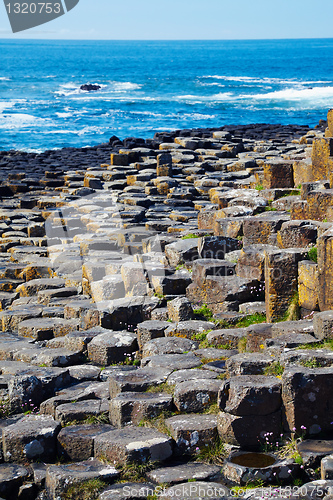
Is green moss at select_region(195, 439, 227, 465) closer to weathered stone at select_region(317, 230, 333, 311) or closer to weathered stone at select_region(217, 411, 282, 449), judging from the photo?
weathered stone at select_region(217, 411, 282, 449)

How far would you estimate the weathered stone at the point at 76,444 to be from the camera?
18.6 feet

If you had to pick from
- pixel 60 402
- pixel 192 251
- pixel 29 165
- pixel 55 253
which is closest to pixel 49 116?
pixel 29 165

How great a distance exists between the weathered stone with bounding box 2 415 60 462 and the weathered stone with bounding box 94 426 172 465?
0.45 meters

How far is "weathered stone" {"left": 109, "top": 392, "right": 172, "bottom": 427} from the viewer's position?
5891 millimetres

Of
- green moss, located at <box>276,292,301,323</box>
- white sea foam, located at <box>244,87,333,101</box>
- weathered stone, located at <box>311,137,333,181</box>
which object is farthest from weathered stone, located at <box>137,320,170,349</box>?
white sea foam, located at <box>244,87,333,101</box>

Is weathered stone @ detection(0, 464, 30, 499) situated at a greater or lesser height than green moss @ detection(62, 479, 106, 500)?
lesser

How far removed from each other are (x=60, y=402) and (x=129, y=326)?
2482mm

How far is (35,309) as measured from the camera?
406 inches

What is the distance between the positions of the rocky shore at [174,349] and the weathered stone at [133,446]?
0.04ft

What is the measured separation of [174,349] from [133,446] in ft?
7.85

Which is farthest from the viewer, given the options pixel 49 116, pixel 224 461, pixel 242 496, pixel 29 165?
pixel 49 116

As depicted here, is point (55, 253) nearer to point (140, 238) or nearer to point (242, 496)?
point (140, 238)

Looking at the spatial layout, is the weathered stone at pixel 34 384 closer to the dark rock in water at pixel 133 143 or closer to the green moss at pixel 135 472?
the green moss at pixel 135 472

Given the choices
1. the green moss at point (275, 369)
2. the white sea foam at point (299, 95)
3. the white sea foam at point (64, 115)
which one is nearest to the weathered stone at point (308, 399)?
the green moss at point (275, 369)
